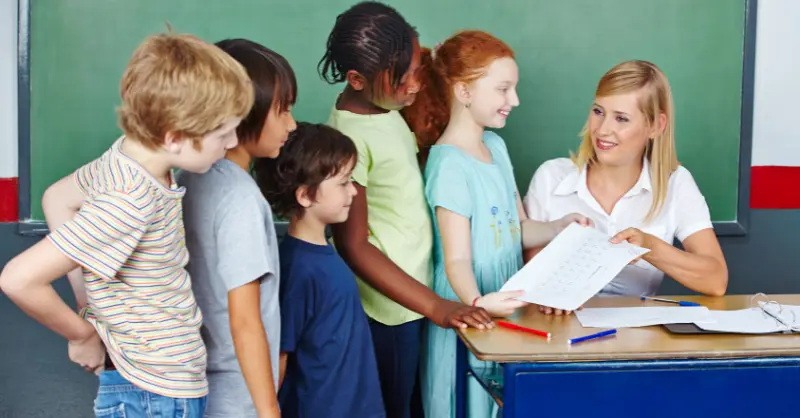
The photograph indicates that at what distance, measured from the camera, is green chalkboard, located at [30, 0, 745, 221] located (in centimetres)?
237

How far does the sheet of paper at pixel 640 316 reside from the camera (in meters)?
1.86

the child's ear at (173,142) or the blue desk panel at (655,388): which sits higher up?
the child's ear at (173,142)

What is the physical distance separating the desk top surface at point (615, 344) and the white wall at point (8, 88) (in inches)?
55.5

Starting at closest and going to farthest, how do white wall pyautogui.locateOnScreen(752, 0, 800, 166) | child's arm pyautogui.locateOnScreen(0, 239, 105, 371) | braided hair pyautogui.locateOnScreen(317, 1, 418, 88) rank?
child's arm pyautogui.locateOnScreen(0, 239, 105, 371) → braided hair pyautogui.locateOnScreen(317, 1, 418, 88) → white wall pyautogui.locateOnScreen(752, 0, 800, 166)

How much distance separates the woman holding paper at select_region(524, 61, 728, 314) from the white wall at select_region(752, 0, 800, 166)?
59cm

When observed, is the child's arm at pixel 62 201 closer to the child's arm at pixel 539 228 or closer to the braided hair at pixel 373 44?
the braided hair at pixel 373 44

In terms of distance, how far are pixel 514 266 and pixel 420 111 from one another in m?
0.47

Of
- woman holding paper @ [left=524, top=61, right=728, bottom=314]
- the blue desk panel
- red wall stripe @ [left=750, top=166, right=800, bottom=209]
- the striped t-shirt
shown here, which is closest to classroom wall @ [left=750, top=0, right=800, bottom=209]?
red wall stripe @ [left=750, top=166, right=800, bottom=209]

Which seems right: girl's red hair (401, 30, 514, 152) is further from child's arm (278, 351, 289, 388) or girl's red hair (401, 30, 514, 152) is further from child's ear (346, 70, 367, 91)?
child's arm (278, 351, 289, 388)

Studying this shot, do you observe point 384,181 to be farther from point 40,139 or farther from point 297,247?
point 40,139

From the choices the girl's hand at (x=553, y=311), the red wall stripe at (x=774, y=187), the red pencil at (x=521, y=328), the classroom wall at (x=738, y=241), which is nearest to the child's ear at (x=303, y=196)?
the red pencil at (x=521, y=328)

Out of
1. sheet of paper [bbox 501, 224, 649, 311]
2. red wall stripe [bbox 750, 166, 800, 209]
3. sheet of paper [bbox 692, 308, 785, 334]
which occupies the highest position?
red wall stripe [bbox 750, 166, 800, 209]

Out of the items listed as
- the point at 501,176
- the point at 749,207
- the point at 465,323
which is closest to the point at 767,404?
the point at 465,323

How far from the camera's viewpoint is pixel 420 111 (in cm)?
A: 221
